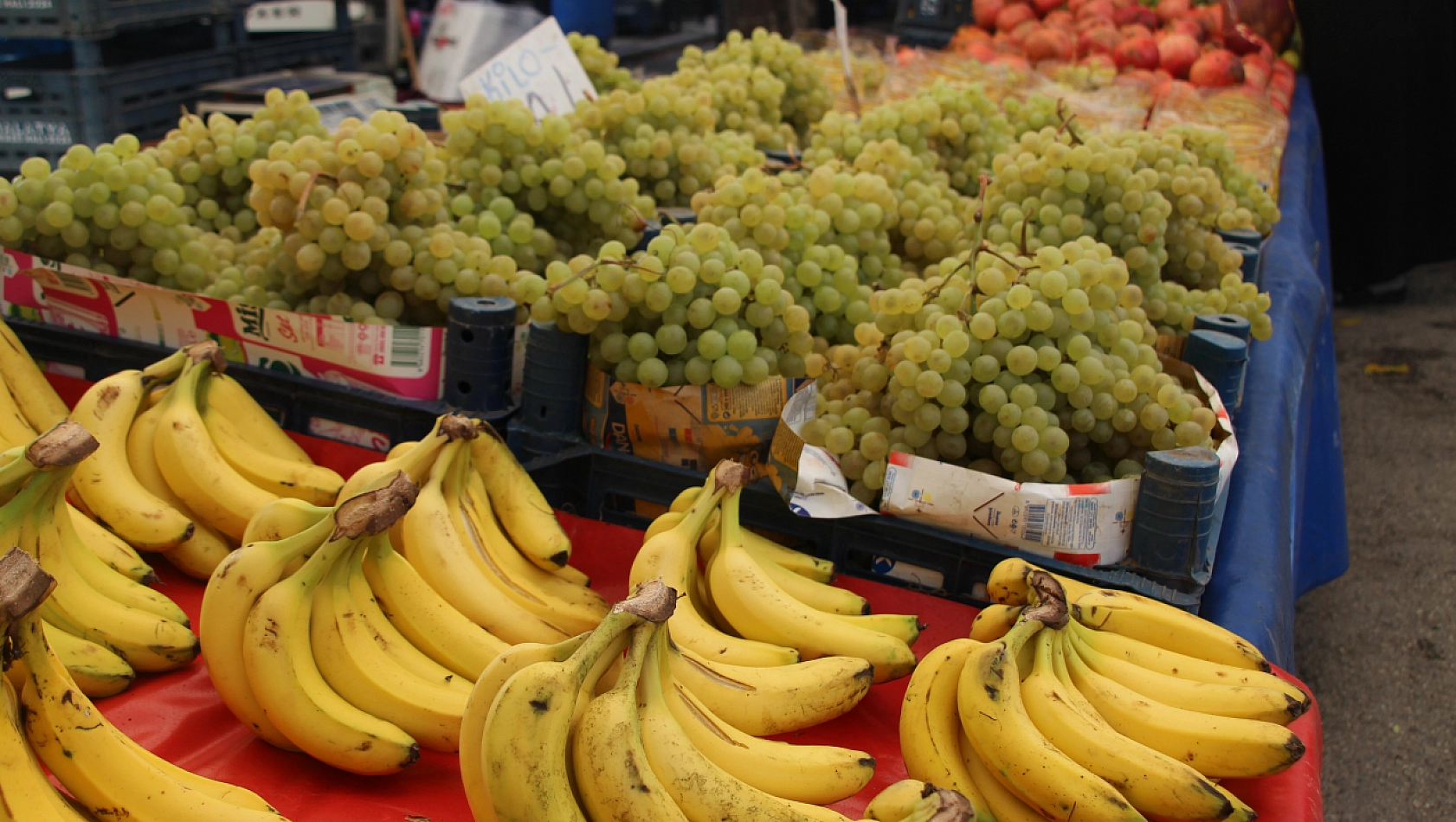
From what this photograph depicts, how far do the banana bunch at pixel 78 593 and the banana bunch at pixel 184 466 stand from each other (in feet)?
0.39

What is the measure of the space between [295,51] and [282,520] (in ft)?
11.4

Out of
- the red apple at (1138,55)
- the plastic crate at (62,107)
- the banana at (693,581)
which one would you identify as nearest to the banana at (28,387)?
the banana at (693,581)

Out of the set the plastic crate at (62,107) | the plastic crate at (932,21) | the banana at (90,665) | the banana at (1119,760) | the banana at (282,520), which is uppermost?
the plastic crate at (932,21)

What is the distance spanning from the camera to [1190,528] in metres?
1.30

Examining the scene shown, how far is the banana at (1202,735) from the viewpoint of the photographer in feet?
3.31

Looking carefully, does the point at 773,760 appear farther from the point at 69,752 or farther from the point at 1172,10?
the point at 1172,10

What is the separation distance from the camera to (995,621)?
115cm

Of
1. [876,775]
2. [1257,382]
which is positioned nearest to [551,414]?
[876,775]

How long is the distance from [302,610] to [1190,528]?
3.56ft

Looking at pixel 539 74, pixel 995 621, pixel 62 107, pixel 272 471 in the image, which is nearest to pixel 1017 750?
pixel 995 621

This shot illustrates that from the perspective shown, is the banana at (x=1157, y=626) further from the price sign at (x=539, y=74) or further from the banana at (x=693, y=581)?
the price sign at (x=539, y=74)

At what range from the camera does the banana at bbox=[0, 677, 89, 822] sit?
760 mm

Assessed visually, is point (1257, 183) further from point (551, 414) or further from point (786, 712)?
point (786, 712)

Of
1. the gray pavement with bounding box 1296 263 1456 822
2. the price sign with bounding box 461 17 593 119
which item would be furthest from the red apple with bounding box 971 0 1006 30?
the price sign with bounding box 461 17 593 119
